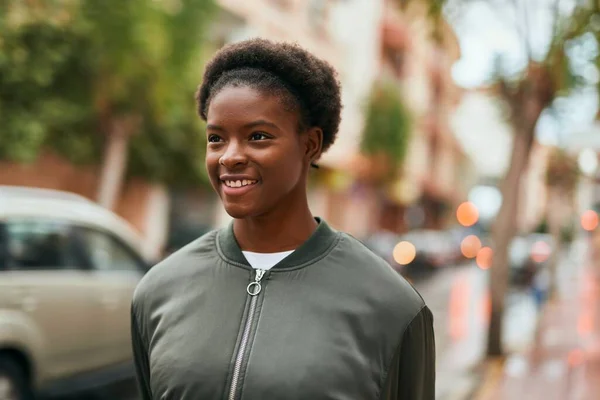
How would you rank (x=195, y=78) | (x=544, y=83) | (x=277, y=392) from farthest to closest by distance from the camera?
1. (x=195, y=78)
2. (x=544, y=83)
3. (x=277, y=392)

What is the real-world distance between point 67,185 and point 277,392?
17108 millimetres

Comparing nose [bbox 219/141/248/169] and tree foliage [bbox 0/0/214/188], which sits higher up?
tree foliage [bbox 0/0/214/188]

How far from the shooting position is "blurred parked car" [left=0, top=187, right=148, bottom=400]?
5.84 m

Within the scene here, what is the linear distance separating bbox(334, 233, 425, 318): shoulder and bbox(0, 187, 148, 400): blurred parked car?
4362 millimetres

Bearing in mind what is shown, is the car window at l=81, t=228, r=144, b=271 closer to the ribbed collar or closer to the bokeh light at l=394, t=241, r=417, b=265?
the ribbed collar

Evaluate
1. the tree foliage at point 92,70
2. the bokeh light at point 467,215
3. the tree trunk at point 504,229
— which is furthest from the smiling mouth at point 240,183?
the bokeh light at point 467,215

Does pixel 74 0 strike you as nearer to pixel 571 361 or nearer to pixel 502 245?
pixel 502 245

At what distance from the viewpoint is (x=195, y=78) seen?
1731cm

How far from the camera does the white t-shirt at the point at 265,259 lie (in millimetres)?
2027

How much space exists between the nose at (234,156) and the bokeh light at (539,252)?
75.7 ft

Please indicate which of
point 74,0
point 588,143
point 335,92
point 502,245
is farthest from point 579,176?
point 335,92

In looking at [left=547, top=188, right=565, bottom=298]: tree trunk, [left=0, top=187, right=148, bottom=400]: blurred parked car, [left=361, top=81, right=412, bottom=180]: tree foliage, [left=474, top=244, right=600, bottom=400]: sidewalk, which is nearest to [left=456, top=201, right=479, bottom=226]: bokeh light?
[left=361, top=81, right=412, bottom=180]: tree foliage

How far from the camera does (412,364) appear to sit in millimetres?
1951

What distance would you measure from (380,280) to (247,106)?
1.81ft
